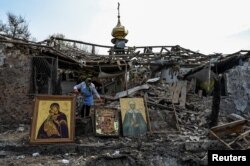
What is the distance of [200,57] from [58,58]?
7532 mm

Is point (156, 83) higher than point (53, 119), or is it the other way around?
point (156, 83)

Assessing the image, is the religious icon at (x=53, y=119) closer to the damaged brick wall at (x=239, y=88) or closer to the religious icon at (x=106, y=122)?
the religious icon at (x=106, y=122)

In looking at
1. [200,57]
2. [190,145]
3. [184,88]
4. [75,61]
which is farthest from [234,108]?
[75,61]

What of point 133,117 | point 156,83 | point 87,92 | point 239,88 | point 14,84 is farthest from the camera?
point 156,83

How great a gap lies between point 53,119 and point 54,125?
200 millimetres

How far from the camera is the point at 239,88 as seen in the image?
14.7m

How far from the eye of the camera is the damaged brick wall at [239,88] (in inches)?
565

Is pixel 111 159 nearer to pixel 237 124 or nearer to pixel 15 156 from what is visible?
pixel 15 156

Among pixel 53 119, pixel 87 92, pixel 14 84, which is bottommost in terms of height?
pixel 53 119

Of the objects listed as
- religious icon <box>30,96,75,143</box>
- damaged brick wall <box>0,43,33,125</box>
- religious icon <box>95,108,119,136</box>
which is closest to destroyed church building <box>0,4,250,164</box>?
damaged brick wall <box>0,43,33,125</box>

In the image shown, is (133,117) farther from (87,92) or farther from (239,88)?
(239,88)

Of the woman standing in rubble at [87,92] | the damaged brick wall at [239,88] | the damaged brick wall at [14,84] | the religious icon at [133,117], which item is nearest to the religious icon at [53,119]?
the woman standing in rubble at [87,92]

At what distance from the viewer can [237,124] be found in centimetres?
1030

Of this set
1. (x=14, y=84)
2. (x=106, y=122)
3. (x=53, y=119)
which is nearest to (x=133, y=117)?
(x=106, y=122)
